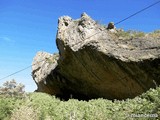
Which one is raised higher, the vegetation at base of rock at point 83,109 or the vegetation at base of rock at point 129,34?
the vegetation at base of rock at point 129,34

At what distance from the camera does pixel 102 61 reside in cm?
1930

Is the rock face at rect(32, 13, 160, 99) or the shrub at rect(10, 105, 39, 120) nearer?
the shrub at rect(10, 105, 39, 120)

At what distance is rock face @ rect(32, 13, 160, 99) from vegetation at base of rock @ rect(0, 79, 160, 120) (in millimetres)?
3339

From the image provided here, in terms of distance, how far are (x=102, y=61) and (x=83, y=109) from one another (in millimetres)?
5666

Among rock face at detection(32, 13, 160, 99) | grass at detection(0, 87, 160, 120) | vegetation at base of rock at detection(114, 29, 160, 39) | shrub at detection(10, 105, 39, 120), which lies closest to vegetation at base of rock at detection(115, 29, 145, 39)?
vegetation at base of rock at detection(114, 29, 160, 39)

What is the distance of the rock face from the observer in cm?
1749

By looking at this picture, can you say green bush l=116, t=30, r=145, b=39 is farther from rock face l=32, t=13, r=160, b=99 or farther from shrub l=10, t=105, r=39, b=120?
shrub l=10, t=105, r=39, b=120

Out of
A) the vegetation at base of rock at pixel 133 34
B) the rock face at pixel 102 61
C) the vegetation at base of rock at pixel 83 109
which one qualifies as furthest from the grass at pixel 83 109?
the vegetation at base of rock at pixel 133 34

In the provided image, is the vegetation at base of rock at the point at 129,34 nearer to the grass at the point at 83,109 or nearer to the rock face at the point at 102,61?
the rock face at the point at 102,61

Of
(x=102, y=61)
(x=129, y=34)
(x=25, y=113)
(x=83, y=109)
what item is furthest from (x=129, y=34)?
(x=25, y=113)

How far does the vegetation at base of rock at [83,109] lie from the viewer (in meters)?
11.4

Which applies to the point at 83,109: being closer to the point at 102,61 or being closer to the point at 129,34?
the point at 102,61

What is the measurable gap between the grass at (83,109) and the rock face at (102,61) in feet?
11.0

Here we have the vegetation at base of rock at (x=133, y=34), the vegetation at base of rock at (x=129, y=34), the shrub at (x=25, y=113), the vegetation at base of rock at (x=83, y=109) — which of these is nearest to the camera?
the vegetation at base of rock at (x=83, y=109)
